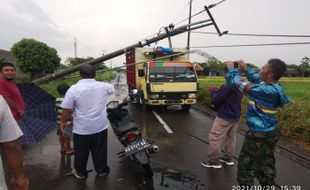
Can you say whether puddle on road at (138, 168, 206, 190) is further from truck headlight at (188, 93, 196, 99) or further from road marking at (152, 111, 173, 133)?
truck headlight at (188, 93, 196, 99)

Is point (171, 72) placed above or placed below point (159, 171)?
above

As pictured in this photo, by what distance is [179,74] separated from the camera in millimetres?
11719

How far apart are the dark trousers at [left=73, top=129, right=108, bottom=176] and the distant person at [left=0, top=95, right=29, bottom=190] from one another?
188cm

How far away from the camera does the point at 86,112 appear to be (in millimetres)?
4348

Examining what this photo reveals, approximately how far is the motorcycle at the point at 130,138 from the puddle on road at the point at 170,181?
0.60 feet

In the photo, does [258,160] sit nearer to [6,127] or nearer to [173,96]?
[6,127]

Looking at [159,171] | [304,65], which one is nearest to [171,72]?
[159,171]

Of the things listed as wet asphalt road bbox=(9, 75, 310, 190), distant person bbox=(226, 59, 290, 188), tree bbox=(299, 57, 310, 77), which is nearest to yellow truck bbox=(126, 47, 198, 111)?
wet asphalt road bbox=(9, 75, 310, 190)

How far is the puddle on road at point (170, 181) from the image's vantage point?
4.26m

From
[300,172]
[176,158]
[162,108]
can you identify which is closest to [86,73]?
[176,158]

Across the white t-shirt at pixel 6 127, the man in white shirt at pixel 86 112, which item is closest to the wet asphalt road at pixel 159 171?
the man in white shirt at pixel 86 112

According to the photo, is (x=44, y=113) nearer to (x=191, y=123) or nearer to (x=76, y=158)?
(x=76, y=158)

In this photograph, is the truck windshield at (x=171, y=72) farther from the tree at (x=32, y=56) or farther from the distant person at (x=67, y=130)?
the tree at (x=32, y=56)

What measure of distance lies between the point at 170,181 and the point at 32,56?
45.9m
